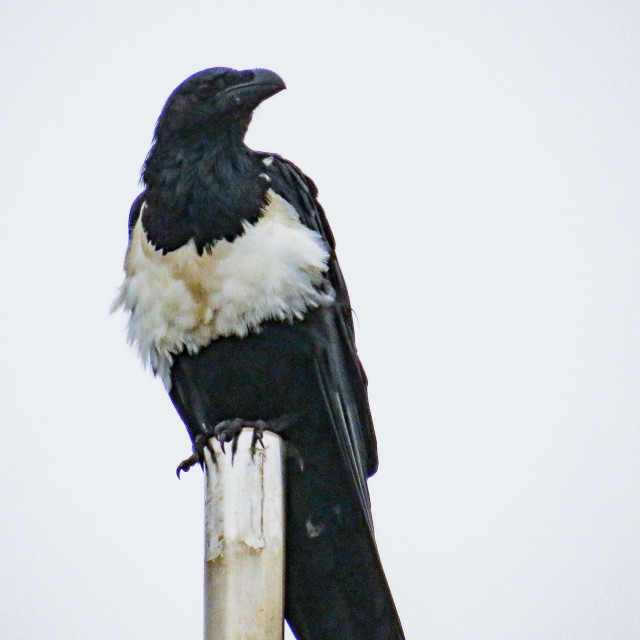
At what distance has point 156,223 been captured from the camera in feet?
18.6

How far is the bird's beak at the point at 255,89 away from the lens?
6000 mm

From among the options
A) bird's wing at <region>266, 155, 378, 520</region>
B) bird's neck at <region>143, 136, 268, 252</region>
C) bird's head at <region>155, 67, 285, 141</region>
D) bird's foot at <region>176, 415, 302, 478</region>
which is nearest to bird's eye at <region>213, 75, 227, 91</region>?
bird's head at <region>155, 67, 285, 141</region>

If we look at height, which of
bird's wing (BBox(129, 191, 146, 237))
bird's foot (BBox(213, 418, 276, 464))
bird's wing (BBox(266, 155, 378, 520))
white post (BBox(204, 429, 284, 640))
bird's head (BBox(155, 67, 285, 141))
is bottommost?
white post (BBox(204, 429, 284, 640))

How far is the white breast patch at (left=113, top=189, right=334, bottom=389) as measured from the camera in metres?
5.38

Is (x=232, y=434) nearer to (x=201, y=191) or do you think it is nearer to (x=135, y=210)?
(x=201, y=191)

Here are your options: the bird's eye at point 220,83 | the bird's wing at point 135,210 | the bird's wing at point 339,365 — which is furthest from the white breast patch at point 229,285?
the bird's eye at point 220,83

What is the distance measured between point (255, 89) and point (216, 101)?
0.22 meters

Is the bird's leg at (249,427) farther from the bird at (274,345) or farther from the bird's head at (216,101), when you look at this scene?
the bird's head at (216,101)

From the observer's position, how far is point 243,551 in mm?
4270

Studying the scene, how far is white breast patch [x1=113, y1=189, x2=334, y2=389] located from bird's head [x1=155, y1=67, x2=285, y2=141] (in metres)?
0.62

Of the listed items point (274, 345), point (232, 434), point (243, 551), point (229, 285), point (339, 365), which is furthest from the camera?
point (339, 365)

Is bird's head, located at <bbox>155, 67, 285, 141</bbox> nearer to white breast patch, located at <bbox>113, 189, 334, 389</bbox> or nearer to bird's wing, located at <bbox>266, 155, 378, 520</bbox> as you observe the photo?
bird's wing, located at <bbox>266, 155, 378, 520</bbox>

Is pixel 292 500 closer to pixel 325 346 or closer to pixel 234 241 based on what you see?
pixel 325 346

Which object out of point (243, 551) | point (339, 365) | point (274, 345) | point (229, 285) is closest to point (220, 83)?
point (229, 285)
